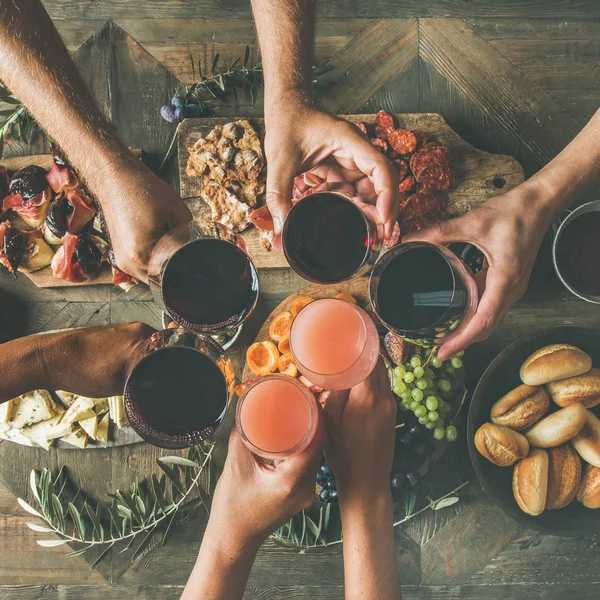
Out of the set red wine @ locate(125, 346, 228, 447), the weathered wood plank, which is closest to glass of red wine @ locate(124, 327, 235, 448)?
red wine @ locate(125, 346, 228, 447)

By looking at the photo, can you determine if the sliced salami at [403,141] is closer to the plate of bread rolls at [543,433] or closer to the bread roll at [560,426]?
the plate of bread rolls at [543,433]

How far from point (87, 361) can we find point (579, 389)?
0.93 meters

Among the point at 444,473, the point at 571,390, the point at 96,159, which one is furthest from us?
the point at 444,473

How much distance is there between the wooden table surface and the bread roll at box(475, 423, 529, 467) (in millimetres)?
176

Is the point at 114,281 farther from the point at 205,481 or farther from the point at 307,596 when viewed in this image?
the point at 307,596

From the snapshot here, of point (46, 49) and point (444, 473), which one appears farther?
point (444, 473)

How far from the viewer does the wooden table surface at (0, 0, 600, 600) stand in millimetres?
1187

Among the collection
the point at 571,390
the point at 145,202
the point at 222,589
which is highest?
the point at 145,202

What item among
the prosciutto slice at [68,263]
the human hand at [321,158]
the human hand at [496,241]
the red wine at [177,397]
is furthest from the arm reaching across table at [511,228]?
the prosciutto slice at [68,263]

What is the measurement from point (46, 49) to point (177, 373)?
0.60 metres

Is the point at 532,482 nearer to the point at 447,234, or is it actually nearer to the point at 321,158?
the point at 447,234

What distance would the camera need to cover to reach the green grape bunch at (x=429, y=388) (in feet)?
3.40

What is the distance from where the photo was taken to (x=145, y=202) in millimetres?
886

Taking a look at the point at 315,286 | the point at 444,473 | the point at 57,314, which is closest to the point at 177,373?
the point at 315,286
